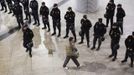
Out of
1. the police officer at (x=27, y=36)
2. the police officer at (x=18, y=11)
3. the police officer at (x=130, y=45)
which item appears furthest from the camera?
the police officer at (x=18, y=11)

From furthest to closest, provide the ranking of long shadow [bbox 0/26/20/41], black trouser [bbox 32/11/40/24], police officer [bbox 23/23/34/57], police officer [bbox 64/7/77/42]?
black trouser [bbox 32/11/40/24]
long shadow [bbox 0/26/20/41]
police officer [bbox 64/7/77/42]
police officer [bbox 23/23/34/57]

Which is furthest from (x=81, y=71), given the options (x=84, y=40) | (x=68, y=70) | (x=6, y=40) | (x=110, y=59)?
(x=6, y=40)

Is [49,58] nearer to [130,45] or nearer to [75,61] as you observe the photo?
[75,61]

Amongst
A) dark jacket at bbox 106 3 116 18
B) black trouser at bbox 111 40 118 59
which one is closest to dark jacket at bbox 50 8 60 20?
dark jacket at bbox 106 3 116 18

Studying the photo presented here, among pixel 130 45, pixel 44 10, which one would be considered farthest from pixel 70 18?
pixel 130 45

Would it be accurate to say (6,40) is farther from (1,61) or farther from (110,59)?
(110,59)

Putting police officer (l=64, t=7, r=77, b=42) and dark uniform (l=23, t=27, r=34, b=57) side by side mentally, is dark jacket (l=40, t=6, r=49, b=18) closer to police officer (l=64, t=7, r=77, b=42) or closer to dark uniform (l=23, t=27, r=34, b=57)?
police officer (l=64, t=7, r=77, b=42)

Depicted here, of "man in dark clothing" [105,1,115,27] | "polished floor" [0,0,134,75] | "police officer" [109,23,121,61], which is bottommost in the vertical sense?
"polished floor" [0,0,134,75]

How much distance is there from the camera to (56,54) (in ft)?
41.4

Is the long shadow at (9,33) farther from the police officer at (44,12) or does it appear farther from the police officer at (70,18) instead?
the police officer at (70,18)

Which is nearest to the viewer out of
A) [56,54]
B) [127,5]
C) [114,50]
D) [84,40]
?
[114,50]

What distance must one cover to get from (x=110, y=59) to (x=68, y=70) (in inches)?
72.3

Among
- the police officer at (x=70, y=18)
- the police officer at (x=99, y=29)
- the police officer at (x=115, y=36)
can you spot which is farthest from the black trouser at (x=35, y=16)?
the police officer at (x=115, y=36)

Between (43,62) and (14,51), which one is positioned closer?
(43,62)
